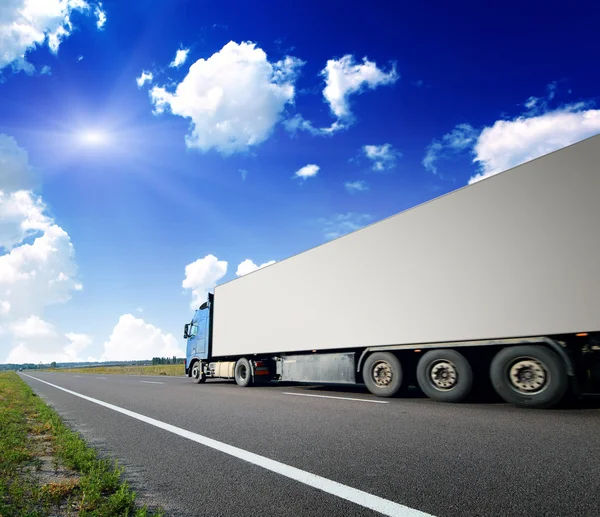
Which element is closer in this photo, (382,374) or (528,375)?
(528,375)

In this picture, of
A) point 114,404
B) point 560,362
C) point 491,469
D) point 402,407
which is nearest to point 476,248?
point 560,362

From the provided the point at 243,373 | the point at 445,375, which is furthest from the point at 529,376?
the point at 243,373

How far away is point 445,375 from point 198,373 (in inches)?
491

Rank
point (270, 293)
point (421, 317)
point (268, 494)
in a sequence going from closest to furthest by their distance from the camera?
point (268, 494) < point (421, 317) < point (270, 293)

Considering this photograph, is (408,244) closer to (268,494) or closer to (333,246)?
(333,246)

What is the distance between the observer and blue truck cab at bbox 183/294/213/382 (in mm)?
17547

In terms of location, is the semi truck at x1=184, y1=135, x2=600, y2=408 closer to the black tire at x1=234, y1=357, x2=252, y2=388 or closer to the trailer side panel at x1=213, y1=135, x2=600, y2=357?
the trailer side panel at x1=213, y1=135, x2=600, y2=357

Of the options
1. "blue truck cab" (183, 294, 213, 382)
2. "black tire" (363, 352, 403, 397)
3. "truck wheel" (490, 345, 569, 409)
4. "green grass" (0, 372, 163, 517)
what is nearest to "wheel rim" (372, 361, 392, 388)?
"black tire" (363, 352, 403, 397)

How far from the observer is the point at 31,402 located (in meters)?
11.7

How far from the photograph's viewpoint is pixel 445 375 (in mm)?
8484

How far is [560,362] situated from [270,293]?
8522 mm

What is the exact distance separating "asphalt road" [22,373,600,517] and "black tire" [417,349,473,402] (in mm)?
604

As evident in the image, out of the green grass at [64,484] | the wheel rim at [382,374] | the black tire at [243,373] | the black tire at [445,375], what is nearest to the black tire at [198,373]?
the black tire at [243,373]

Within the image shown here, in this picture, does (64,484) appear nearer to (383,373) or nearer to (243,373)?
(383,373)
